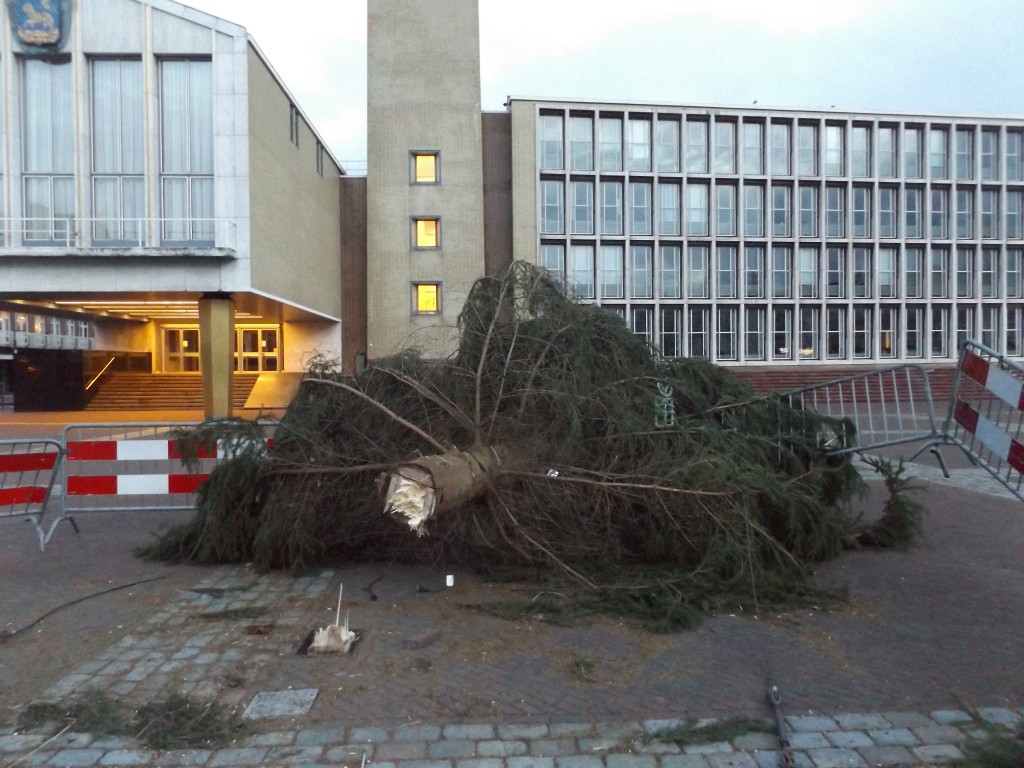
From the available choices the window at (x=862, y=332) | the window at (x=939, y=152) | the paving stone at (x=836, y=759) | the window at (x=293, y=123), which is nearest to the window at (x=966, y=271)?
the window at (x=939, y=152)

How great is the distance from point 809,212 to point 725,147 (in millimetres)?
5022

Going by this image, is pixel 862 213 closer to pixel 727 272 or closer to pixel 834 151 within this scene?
pixel 834 151

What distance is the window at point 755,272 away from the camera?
33.9 m

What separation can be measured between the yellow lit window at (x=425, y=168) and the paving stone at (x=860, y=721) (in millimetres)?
30066

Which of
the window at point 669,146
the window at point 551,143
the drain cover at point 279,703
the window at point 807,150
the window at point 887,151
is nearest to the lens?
the drain cover at point 279,703

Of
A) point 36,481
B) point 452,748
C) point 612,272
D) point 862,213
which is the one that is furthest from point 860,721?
point 862,213

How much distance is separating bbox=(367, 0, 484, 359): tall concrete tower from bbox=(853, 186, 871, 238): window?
17.7 m

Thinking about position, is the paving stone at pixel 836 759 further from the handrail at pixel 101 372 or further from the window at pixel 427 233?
the handrail at pixel 101 372

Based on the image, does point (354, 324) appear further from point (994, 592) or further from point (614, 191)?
point (994, 592)

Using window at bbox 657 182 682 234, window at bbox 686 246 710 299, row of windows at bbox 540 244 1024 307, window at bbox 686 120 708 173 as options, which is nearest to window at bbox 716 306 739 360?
row of windows at bbox 540 244 1024 307

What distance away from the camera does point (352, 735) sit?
3541 millimetres

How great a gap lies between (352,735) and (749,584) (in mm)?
3113

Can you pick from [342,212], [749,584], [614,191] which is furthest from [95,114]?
[749,584]

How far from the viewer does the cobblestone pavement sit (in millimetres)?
3424
